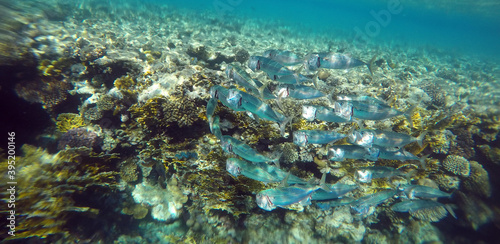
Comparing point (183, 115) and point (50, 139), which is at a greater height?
point (183, 115)

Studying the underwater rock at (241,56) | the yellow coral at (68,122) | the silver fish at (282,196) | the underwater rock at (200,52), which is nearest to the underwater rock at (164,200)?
the yellow coral at (68,122)

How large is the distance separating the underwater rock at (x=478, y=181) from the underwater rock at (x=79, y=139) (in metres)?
9.98

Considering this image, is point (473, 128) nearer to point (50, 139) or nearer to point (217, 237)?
point (217, 237)

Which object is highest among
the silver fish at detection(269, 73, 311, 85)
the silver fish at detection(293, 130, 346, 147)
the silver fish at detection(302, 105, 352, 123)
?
the silver fish at detection(269, 73, 311, 85)

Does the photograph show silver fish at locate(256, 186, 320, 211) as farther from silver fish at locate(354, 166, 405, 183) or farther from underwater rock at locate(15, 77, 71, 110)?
underwater rock at locate(15, 77, 71, 110)

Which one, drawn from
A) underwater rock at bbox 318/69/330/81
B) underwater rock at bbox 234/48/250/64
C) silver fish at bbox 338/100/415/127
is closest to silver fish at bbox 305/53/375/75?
silver fish at bbox 338/100/415/127

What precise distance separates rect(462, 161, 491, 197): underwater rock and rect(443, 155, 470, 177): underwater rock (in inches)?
16.3

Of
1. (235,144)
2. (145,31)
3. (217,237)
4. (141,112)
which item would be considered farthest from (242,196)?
(145,31)

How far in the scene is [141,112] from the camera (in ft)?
13.5

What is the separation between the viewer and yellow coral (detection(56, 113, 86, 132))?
487 cm

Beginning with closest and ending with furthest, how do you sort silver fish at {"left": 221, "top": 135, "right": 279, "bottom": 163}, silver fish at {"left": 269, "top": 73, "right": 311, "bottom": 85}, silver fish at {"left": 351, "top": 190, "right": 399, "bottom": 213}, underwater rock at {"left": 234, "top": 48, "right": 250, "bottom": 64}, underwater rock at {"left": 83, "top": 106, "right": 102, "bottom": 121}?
silver fish at {"left": 221, "top": 135, "right": 279, "bottom": 163}
silver fish at {"left": 269, "top": 73, "right": 311, "bottom": 85}
silver fish at {"left": 351, "top": 190, "right": 399, "bottom": 213}
underwater rock at {"left": 83, "top": 106, "right": 102, "bottom": 121}
underwater rock at {"left": 234, "top": 48, "right": 250, "bottom": 64}

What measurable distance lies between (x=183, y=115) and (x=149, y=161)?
6.26 feet

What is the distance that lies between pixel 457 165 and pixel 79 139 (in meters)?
9.82

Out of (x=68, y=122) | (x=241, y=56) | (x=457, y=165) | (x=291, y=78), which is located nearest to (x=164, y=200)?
(x=68, y=122)
